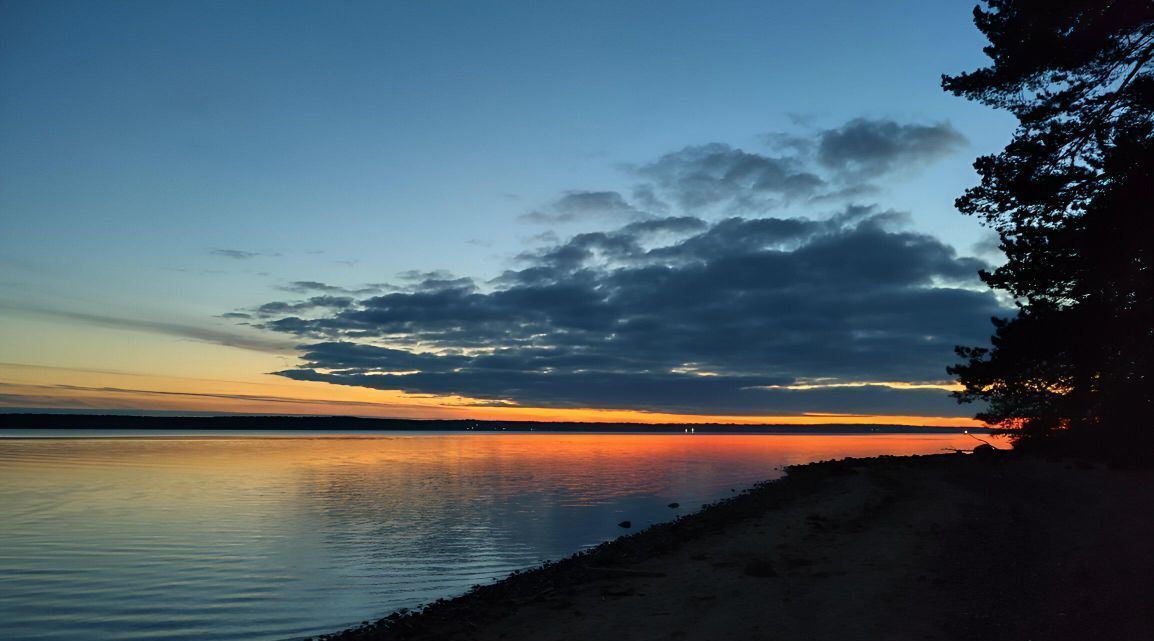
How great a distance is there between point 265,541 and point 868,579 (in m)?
22.9

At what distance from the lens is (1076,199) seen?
20.0m

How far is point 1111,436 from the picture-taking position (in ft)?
90.9

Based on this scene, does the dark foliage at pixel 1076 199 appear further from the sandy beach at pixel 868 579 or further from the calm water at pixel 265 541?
the calm water at pixel 265 541

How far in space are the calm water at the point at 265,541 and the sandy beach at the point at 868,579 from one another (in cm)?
384

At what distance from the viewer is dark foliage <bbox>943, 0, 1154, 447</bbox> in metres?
18.2

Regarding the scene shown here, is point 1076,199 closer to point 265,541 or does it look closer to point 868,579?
point 868,579

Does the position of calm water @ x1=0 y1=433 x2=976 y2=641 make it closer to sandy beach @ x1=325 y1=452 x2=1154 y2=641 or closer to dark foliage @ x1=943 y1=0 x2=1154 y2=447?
sandy beach @ x1=325 y1=452 x2=1154 y2=641

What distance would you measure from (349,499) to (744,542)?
92.0ft

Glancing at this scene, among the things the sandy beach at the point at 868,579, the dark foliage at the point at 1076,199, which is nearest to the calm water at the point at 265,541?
the sandy beach at the point at 868,579

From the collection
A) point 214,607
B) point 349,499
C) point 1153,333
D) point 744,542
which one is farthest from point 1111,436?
point 349,499

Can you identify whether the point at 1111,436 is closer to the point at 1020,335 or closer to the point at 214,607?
the point at 1020,335

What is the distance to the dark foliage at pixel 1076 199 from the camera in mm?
18203

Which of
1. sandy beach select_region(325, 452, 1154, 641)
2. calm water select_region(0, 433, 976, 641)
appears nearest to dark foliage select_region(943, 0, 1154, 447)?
sandy beach select_region(325, 452, 1154, 641)

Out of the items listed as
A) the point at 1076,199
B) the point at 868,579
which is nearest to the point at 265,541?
the point at 868,579
